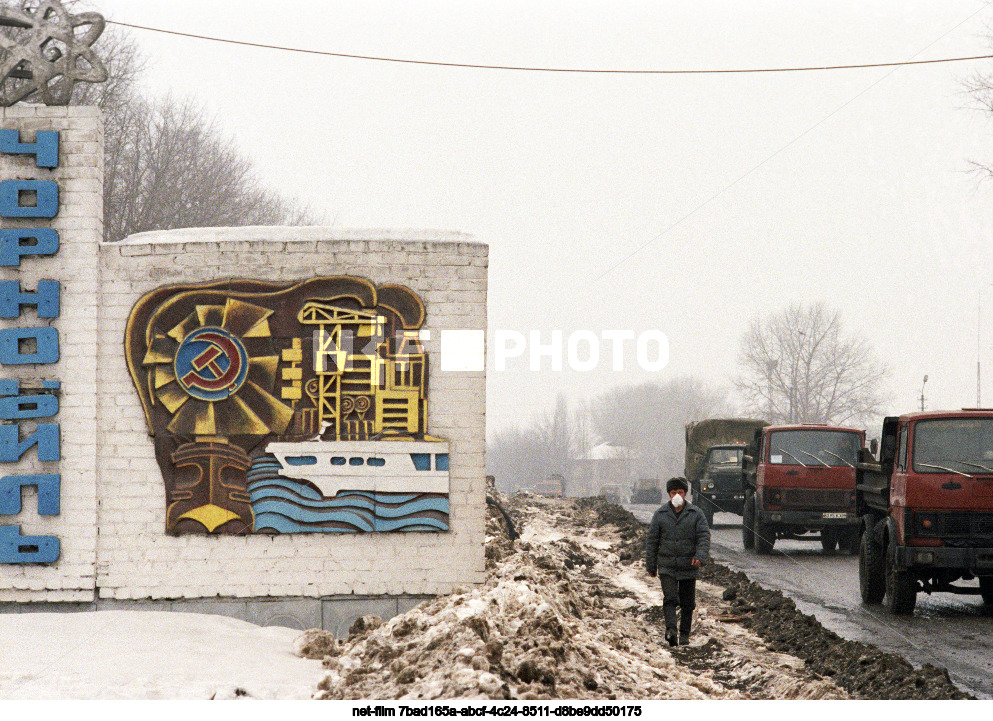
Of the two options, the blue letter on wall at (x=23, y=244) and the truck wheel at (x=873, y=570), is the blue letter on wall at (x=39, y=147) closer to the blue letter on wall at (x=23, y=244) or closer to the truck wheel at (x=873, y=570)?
the blue letter on wall at (x=23, y=244)

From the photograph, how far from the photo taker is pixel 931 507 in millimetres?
13195

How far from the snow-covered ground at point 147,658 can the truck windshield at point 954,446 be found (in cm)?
762

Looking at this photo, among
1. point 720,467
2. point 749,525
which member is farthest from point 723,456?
point 749,525

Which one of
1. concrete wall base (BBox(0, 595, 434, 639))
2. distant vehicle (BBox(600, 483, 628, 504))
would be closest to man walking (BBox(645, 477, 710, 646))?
concrete wall base (BBox(0, 595, 434, 639))

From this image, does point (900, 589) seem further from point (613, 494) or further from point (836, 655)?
point (613, 494)

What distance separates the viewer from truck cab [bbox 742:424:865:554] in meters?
21.4

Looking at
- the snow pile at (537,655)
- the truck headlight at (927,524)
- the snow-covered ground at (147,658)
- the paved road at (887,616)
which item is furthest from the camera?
the truck headlight at (927,524)

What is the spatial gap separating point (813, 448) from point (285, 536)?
1329cm

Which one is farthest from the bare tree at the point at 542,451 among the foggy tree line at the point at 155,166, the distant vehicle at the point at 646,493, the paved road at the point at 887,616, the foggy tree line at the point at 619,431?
the paved road at the point at 887,616

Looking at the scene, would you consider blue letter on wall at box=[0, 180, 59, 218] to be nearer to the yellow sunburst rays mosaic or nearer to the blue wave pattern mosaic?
the yellow sunburst rays mosaic

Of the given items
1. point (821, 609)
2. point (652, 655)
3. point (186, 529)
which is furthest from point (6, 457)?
point (821, 609)

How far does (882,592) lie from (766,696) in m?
6.40

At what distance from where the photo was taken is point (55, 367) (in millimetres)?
11703

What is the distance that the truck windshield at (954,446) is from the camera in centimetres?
1338
